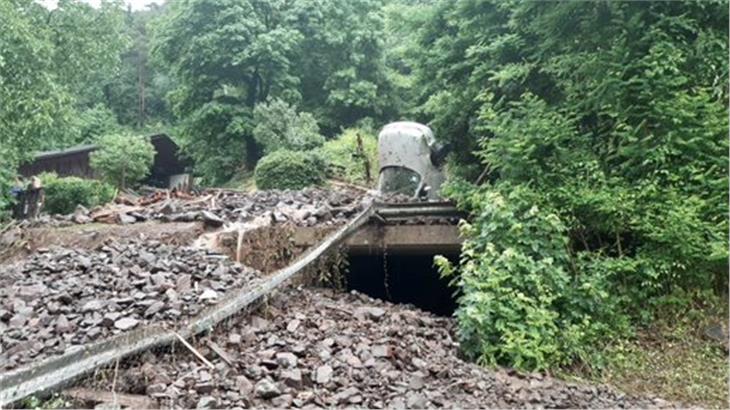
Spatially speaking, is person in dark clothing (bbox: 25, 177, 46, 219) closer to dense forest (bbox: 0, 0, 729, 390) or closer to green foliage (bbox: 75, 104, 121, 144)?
dense forest (bbox: 0, 0, 729, 390)

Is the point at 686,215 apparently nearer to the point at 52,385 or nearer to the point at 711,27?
the point at 711,27

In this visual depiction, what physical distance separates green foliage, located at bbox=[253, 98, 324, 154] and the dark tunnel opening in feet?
19.7

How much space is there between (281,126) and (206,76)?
9.98ft

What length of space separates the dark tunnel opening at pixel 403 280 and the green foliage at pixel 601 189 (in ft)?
4.75

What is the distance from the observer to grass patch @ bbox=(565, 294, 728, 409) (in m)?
3.63

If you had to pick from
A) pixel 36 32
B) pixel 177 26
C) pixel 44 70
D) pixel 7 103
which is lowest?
pixel 7 103

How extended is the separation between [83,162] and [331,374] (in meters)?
14.7

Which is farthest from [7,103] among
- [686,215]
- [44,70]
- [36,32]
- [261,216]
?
[686,215]

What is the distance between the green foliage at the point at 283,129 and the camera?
12766 mm

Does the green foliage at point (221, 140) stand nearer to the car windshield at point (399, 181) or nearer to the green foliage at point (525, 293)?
the car windshield at point (399, 181)

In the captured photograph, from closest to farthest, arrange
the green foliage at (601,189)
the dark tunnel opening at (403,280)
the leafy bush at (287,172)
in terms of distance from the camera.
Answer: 1. the green foliage at (601,189)
2. the dark tunnel opening at (403,280)
3. the leafy bush at (287,172)

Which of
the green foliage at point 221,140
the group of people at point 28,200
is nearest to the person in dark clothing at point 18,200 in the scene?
the group of people at point 28,200

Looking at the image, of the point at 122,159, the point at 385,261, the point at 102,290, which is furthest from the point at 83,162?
the point at 102,290

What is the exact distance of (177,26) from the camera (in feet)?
48.2
